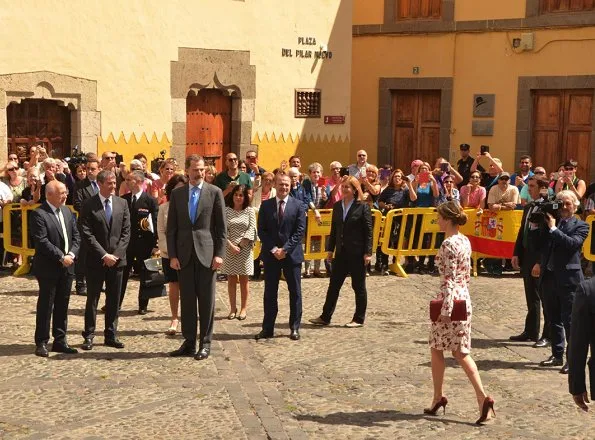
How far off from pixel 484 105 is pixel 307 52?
4.23m

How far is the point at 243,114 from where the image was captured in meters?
21.1

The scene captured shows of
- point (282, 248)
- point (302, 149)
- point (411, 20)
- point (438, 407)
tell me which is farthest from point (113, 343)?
point (411, 20)

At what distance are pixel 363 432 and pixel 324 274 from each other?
7.77 metres

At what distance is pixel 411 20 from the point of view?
79.1 feet

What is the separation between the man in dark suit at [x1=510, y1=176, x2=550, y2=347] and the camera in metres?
11.0

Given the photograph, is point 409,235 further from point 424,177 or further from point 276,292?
point 276,292

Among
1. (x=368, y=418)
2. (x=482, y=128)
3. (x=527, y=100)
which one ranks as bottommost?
(x=368, y=418)

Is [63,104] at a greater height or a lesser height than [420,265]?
greater

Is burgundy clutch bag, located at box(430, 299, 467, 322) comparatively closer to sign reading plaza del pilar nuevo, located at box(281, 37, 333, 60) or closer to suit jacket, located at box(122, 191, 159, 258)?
suit jacket, located at box(122, 191, 159, 258)

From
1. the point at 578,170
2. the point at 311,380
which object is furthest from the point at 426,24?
the point at 311,380

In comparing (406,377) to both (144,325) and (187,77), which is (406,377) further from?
(187,77)

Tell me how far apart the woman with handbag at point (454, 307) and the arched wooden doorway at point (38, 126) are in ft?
36.0

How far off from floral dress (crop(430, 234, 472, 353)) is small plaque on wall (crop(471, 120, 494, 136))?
15119 millimetres

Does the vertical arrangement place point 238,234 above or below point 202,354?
above
